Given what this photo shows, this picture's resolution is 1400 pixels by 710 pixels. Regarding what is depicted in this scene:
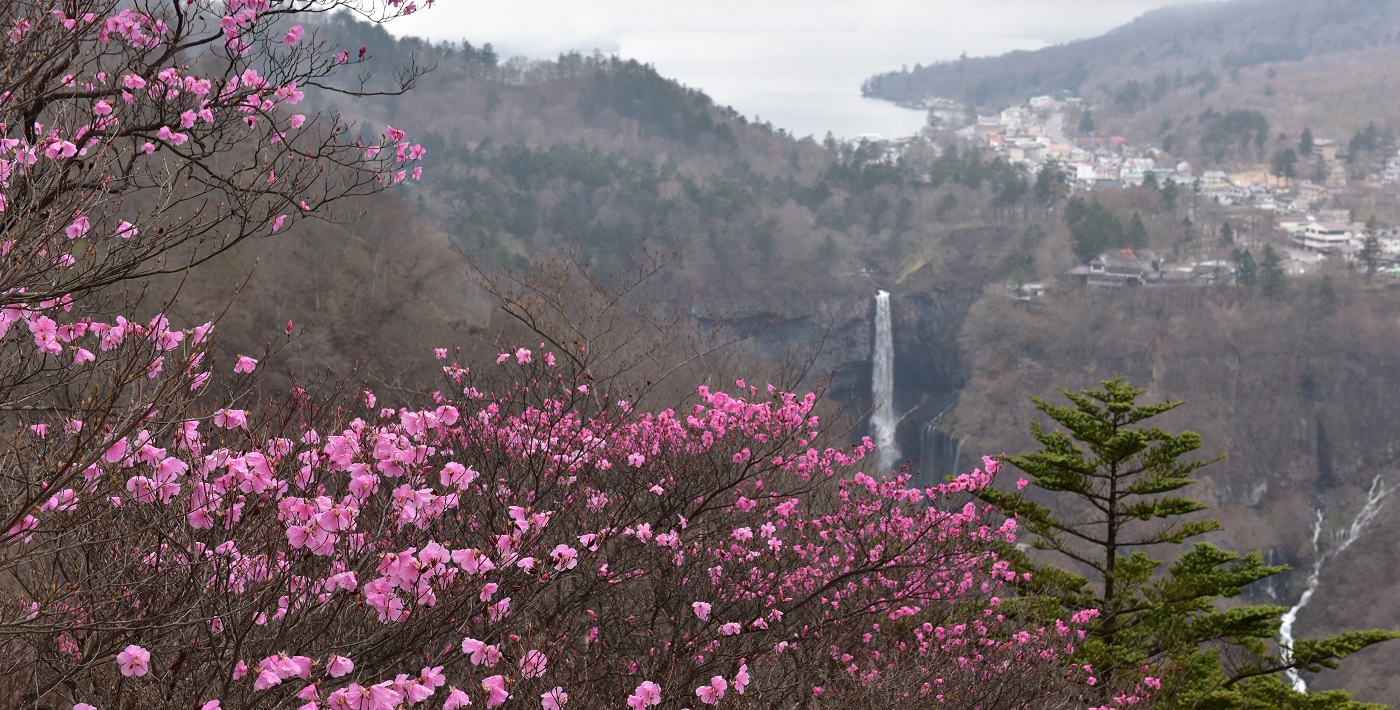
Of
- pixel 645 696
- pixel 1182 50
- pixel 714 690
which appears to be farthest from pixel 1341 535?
pixel 1182 50

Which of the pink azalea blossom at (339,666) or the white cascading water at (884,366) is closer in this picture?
the pink azalea blossom at (339,666)

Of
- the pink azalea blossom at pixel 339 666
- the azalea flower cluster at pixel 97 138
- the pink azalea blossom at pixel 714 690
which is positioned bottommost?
the pink azalea blossom at pixel 714 690

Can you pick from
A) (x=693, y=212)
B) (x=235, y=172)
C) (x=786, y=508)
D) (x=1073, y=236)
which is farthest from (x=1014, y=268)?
(x=235, y=172)

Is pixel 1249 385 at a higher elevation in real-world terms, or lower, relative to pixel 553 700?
lower

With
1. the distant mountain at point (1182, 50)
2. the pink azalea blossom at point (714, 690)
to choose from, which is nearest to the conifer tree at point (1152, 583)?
the pink azalea blossom at point (714, 690)

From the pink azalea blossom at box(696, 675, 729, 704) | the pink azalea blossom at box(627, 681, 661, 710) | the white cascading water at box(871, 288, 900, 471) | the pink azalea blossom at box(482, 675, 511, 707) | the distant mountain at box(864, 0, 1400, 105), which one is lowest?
the white cascading water at box(871, 288, 900, 471)

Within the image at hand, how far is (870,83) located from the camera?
178625mm

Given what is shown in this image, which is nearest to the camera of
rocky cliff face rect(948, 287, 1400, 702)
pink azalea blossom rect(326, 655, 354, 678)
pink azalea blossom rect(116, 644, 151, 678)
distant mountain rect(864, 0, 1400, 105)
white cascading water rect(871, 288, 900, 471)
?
pink azalea blossom rect(326, 655, 354, 678)

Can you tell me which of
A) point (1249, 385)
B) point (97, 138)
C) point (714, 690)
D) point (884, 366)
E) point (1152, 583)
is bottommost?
point (884, 366)

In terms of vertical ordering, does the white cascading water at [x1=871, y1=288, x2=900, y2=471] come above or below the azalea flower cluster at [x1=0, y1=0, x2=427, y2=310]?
below

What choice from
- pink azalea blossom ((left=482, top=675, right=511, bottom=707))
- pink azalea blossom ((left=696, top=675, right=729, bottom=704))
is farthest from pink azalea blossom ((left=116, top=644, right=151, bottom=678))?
pink azalea blossom ((left=696, top=675, right=729, bottom=704))

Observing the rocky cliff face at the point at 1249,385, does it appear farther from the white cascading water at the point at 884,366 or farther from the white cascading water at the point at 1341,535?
the white cascading water at the point at 884,366

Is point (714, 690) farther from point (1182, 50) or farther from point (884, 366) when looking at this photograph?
point (1182, 50)

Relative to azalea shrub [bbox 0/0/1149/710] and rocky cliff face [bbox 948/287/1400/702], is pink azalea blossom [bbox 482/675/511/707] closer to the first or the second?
azalea shrub [bbox 0/0/1149/710]
